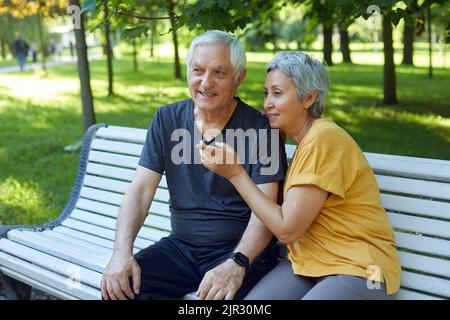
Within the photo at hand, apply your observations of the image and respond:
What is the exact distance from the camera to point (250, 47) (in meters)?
38.2

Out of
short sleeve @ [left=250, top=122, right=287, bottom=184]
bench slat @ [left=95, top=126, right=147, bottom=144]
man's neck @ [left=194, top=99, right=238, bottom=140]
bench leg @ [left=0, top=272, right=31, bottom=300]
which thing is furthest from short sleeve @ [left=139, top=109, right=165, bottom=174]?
bench leg @ [left=0, top=272, right=31, bottom=300]

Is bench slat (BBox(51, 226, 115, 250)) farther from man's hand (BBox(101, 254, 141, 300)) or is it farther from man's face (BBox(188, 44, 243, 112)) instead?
man's face (BBox(188, 44, 243, 112))

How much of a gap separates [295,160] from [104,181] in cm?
188

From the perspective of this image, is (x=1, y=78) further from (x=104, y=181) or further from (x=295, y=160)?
(x=295, y=160)

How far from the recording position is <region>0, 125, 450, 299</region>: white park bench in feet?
9.11

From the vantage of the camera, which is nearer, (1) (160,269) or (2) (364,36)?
(1) (160,269)

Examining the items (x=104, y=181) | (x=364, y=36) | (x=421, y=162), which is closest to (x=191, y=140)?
(x=421, y=162)

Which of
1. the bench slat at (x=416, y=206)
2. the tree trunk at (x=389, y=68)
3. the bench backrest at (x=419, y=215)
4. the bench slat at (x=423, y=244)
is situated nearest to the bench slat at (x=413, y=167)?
the bench backrest at (x=419, y=215)

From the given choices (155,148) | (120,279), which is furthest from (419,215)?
(120,279)

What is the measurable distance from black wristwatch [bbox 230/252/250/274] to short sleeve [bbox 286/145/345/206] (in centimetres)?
39
